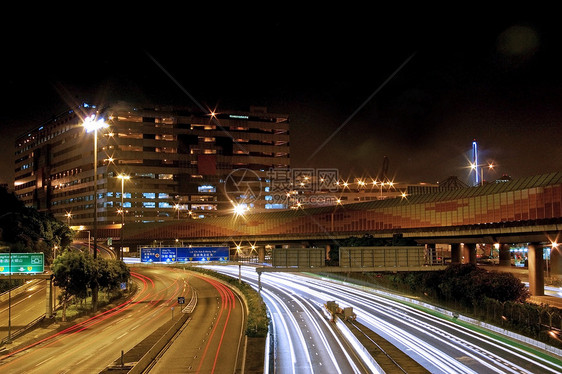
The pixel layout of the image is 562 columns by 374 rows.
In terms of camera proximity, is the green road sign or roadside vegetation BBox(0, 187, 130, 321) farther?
roadside vegetation BBox(0, 187, 130, 321)

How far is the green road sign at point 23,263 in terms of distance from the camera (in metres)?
52.5

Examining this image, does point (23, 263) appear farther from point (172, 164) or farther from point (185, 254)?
point (172, 164)

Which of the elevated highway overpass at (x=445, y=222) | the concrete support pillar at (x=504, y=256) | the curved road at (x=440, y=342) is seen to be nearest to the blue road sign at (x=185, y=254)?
the curved road at (x=440, y=342)

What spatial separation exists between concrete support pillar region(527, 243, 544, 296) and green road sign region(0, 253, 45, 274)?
2018 inches

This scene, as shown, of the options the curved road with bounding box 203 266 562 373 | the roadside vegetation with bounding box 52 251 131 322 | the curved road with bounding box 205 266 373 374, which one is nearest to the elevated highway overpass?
the curved road with bounding box 203 266 562 373

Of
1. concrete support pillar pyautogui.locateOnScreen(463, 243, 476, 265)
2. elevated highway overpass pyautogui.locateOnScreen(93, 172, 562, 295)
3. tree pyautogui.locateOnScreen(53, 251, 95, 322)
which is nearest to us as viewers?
tree pyautogui.locateOnScreen(53, 251, 95, 322)

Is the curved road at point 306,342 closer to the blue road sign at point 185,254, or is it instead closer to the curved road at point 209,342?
the curved road at point 209,342

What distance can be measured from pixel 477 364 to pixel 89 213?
183 meters

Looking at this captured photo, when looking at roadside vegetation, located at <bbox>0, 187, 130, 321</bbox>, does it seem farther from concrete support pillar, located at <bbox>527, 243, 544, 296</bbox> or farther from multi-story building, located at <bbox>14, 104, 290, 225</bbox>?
multi-story building, located at <bbox>14, 104, 290, 225</bbox>

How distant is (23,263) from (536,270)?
53.3m

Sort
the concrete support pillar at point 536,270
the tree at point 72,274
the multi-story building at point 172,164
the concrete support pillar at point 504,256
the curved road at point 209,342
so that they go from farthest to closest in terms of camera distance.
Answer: the multi-story building at point 172,164 → the concrete support pillar at point 504,256 → the concrete support pillar at point 536,270 → the tree at point 72,274 → the curved road at point 209,342

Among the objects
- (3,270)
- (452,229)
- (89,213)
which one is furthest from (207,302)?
(89,213)

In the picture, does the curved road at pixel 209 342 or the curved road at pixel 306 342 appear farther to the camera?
the curved road at pixel 209 342

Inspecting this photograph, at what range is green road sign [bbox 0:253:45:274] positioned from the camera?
172ft
